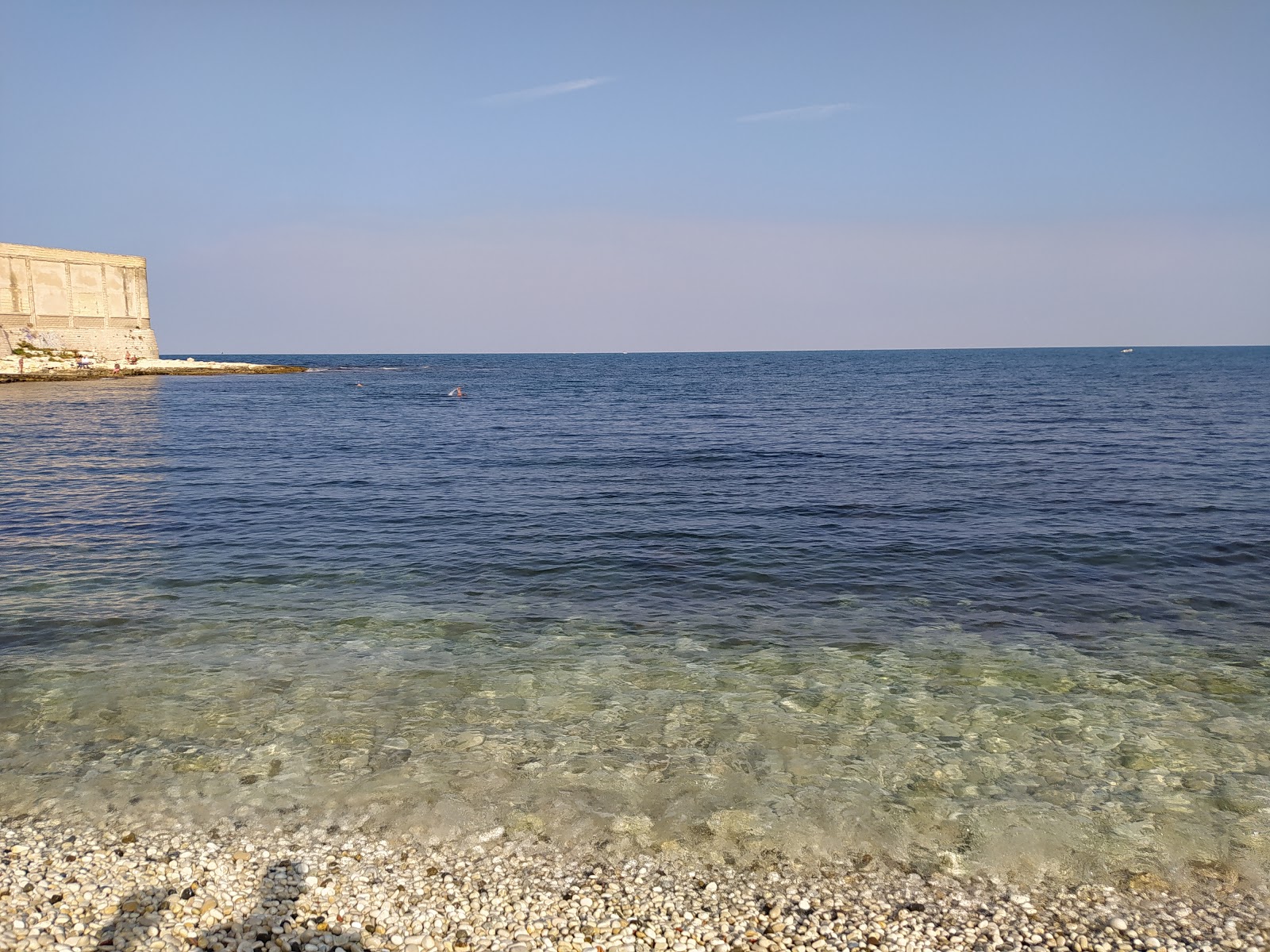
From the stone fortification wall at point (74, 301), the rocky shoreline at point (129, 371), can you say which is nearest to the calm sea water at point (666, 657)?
the rocky shoreline at point (129, 371)

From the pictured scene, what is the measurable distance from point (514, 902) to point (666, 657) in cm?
581

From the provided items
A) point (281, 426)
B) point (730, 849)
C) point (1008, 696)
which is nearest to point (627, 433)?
point (281, 426)

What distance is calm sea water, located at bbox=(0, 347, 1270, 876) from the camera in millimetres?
8031

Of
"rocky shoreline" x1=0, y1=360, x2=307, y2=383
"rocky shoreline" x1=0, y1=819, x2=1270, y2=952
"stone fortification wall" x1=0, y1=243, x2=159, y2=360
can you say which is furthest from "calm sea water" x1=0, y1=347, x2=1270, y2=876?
"stone fortification wall" x1=0, y1=243, x2=159, y2=360

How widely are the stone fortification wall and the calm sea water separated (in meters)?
69.8

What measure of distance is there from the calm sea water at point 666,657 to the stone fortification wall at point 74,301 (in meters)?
69.8

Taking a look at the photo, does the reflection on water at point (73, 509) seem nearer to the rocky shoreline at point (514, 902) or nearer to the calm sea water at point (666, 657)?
the calm sea water at point (666, 657)

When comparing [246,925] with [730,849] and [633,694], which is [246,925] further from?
[633,694]

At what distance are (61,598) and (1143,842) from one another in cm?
1643

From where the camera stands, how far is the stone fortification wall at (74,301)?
276 ft

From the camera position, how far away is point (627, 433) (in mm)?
44781

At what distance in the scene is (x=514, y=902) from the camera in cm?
657

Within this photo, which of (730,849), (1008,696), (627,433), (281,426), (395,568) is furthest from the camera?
(281,426)

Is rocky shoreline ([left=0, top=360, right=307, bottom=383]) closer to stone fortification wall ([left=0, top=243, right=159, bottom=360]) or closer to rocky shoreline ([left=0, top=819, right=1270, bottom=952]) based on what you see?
stone fortification wall ([left=0, top=243, right=159, bottom=360])
